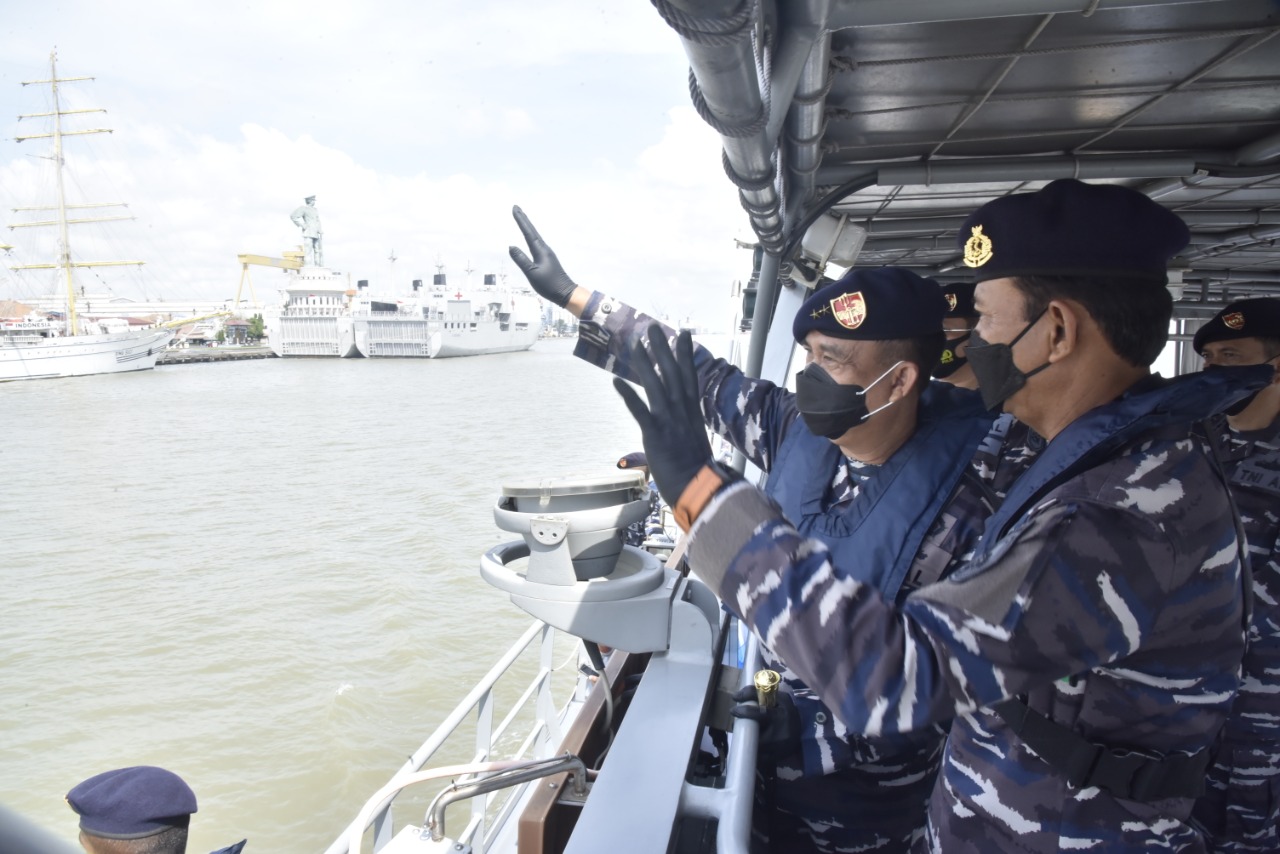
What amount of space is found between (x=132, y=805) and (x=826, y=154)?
99.5 inches

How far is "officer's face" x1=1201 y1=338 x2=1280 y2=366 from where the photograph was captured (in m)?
2.29

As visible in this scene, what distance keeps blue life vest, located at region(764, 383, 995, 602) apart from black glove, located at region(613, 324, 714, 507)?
0.51 metres

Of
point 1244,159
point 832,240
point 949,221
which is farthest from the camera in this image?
point 949,221

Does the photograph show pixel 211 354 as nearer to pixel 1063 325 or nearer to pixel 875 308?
pixel 875 308

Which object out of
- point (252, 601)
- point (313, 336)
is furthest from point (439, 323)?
point (252, 601)

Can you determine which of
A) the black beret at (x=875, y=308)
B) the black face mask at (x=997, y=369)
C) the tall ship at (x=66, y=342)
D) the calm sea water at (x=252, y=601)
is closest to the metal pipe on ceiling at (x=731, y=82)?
the black beret at (x=875, y=308)

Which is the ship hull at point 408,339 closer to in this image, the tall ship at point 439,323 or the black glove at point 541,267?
the tall ship at point 439,323

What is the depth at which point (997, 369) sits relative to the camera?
1111 mm

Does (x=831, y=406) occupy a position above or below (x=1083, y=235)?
below

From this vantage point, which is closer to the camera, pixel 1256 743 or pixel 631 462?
pixel 1256 743

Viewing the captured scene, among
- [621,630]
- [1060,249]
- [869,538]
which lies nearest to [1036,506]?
[1060,249]

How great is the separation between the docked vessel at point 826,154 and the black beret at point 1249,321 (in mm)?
379

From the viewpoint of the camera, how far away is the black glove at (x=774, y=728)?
165 cm

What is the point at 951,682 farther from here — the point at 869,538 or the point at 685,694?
the point at 685,694
